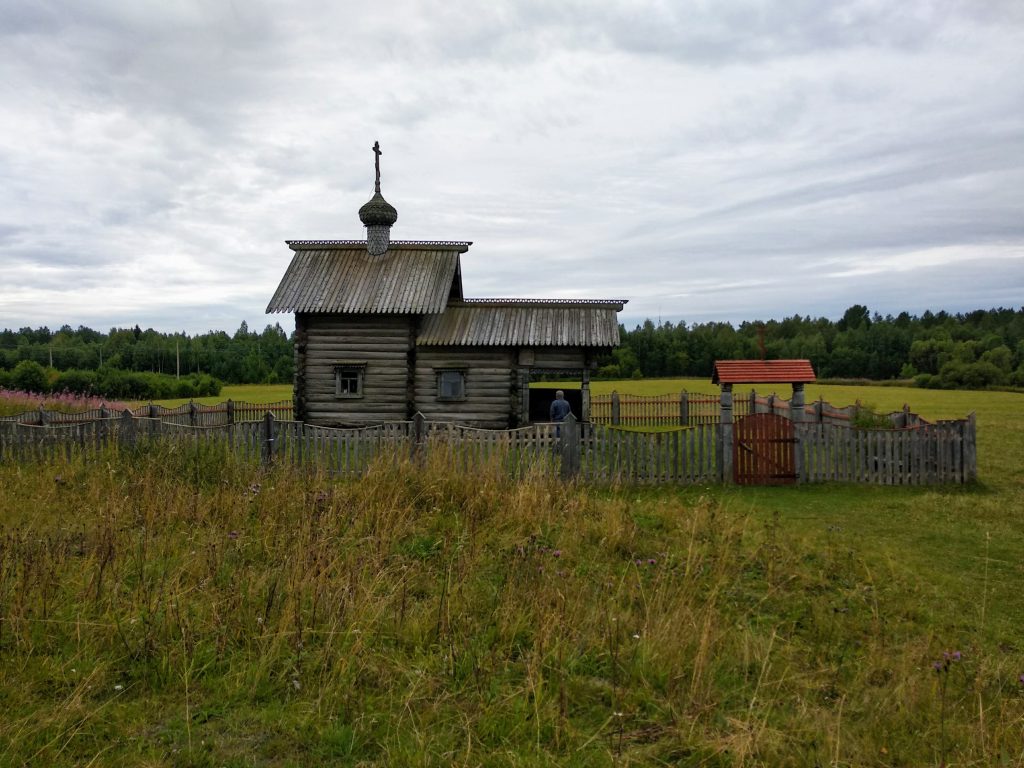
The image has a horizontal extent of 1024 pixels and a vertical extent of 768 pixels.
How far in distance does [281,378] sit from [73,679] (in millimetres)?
111871

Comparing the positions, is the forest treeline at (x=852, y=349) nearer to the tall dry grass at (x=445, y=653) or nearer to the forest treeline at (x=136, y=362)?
the forest treeline at (x=136, y=362)

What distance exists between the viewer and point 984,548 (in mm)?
8352

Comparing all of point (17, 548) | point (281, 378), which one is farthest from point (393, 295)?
point (281, 378)

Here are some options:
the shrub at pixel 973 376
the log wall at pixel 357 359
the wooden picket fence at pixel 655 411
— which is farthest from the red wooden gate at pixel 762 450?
the shrub at pixel 973 376

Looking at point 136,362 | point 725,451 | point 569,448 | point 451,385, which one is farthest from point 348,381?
point 136,362

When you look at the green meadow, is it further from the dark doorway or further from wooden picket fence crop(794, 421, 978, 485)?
the dark doorway

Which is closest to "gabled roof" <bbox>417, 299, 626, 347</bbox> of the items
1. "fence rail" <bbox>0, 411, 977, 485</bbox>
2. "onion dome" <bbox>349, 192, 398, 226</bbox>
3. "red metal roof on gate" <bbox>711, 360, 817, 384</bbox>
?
"onion dome" <bbox>349, 192, 398, 226</bbox>

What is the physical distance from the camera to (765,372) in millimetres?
14383

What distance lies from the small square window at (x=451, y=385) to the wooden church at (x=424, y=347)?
3cm

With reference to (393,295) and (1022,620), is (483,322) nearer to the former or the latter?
(393,295)

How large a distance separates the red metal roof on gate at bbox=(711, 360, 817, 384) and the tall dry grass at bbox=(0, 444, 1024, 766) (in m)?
7.62

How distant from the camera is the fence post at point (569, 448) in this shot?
495 inches

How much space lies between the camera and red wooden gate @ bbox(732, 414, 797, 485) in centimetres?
1327

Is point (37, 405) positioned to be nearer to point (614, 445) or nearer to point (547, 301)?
point (547, 301)
